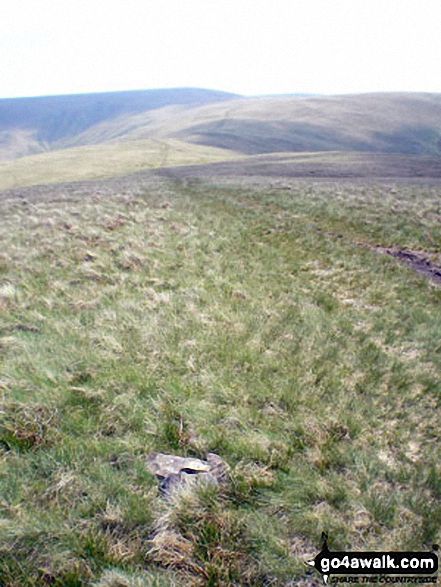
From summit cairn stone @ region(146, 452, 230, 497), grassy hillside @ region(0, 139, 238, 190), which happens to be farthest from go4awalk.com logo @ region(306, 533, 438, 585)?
grassy hillside @ region(0, 139, 238, 190)

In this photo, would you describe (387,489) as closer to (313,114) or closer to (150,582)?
(150,582)

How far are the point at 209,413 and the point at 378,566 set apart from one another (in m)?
2.35

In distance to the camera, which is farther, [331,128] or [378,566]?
[331,128]

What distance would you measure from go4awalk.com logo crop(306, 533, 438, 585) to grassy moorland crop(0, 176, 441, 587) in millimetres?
83

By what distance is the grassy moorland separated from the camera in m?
3.21

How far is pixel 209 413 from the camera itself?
4.80 metres

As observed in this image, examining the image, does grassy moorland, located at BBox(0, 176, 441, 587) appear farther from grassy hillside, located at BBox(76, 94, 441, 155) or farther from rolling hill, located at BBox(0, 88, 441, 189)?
grassy hillside, located at BBox(76, 94, 441, 155)

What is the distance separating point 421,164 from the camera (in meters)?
55.6

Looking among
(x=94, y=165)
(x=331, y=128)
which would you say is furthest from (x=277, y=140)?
(x=94, y=165)

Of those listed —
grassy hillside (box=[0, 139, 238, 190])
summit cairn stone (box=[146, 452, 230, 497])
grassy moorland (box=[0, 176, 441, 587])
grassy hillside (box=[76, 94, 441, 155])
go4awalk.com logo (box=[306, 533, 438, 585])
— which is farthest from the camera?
grassy hillside (box=[76, 94, 441, 155])

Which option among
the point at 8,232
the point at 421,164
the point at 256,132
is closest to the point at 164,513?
the point at 8,232

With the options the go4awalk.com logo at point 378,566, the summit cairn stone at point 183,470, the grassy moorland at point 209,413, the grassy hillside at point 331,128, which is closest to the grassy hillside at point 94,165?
the grassy hillside at point 331,128

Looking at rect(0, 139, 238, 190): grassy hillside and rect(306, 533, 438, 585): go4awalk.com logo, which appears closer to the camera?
rect(306, 533, 438, 585): go4awalk.com logo

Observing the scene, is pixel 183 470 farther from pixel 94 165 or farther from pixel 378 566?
pixel 94 165
